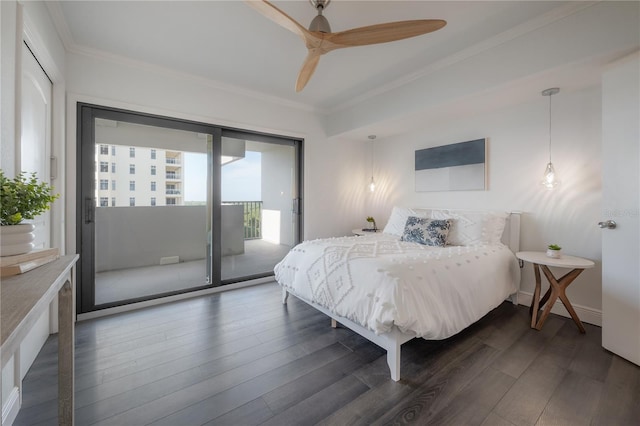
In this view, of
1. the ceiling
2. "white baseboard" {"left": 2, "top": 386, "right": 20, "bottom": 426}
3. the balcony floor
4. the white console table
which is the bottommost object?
"white baseboard" {"left": 2, "top": 386, "right": 20, "bottom": 426}

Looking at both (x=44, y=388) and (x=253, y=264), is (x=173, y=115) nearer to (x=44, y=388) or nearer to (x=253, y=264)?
(x=253, y=264)

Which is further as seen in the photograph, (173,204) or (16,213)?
(173,204)

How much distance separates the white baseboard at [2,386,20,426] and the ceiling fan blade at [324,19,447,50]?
2714 millimetres

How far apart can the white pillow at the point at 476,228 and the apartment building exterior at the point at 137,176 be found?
10.6 ft

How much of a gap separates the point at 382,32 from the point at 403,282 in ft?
5.51

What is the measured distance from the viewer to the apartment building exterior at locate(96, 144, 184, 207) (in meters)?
2.76

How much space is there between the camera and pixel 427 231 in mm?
3027

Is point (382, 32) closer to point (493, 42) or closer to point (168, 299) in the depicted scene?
point (493, 42)

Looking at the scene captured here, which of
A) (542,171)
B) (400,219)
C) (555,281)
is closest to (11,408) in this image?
(400,219)

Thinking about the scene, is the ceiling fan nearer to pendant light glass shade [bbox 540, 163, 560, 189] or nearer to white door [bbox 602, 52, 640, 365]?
white door [bbox 602, 52, 640, 365]

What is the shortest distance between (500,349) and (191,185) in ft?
11.6

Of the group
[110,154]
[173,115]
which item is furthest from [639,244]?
[110,154]

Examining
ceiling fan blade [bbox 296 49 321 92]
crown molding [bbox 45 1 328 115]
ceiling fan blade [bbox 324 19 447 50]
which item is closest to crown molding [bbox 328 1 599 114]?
ceiling fan blade [bbox 324 19 447 50]

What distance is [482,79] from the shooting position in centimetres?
250
